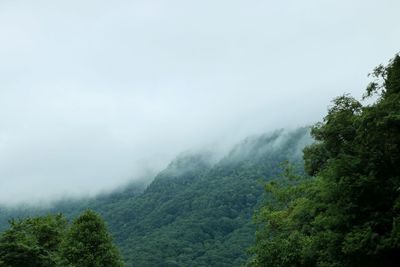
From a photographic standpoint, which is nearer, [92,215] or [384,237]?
[384,237]

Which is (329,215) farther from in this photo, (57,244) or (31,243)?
(57,244)

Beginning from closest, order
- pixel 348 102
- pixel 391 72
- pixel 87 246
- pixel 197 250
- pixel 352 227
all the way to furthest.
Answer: pixel 352 227 < pixel 391 72 < pixel 348 102 < pixel 87 246 < pixel 197 250

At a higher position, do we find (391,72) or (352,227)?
(391,72)

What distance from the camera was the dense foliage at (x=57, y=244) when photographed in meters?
53.5

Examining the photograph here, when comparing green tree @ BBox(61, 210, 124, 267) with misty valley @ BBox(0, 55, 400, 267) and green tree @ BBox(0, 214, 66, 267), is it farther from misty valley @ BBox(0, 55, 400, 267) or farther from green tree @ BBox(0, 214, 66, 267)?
green tree @ BBox(0, 214, 66, 267)

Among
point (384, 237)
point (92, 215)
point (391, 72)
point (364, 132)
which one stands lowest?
point (384, 237)

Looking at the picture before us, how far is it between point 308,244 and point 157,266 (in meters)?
123

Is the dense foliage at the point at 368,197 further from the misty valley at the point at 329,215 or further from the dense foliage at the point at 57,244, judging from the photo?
the dense foliage at the point at 57,244

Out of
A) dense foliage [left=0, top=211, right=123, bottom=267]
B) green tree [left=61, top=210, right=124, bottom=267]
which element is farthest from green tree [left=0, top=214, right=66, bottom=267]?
green tree [left=61, top=210, right=124, bottom=267]

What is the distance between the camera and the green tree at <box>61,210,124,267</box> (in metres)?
56.3

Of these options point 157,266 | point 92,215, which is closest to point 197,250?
point 157,266

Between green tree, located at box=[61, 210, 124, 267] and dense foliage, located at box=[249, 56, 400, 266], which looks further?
green tree, located at box=[61, 210, 124, 267]

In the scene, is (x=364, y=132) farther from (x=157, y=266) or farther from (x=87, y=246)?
(x=157, y=266)

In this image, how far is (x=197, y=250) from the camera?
173 metres
